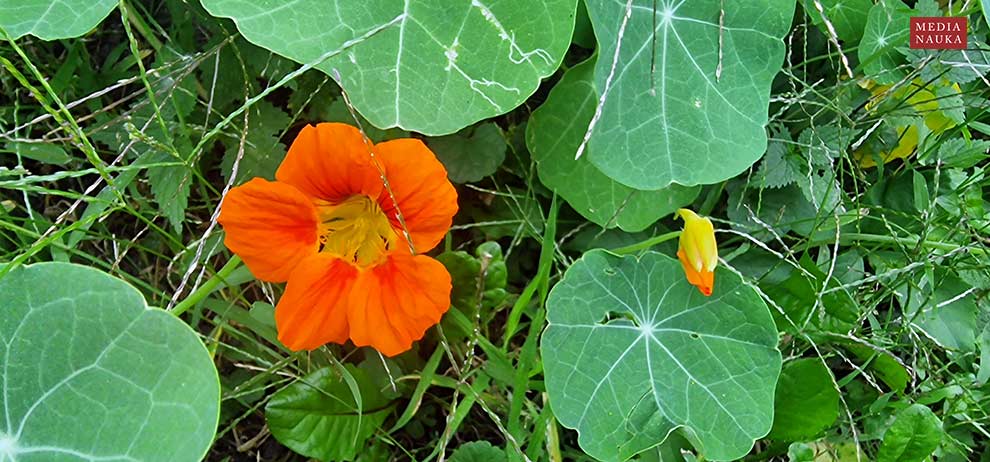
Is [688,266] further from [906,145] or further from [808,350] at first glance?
[906,145]

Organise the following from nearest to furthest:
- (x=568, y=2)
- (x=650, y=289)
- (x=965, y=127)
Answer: (x=568, y=2), (x=650, y=289), (x=965, y=127)

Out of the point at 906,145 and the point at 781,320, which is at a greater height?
the point at 906,145

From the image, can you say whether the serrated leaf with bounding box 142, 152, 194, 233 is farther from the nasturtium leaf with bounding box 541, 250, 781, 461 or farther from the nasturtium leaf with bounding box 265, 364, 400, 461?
the nasturtium leaf with bounding box 541, 250, 781, 461

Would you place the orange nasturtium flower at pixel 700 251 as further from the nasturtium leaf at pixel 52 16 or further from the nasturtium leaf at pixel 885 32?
the nasturtium leaf at pixel 52 16

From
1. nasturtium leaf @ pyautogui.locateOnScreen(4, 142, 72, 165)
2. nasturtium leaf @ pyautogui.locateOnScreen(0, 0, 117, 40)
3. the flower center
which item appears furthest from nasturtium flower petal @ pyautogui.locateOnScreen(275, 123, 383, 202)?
nasturtium leaf @ pyautogui.locateOnScreen(4, 142, 72, 165)

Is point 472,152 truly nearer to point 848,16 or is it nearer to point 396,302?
point 396,302

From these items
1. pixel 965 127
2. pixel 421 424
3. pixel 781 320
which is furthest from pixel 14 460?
pixel 965 127
